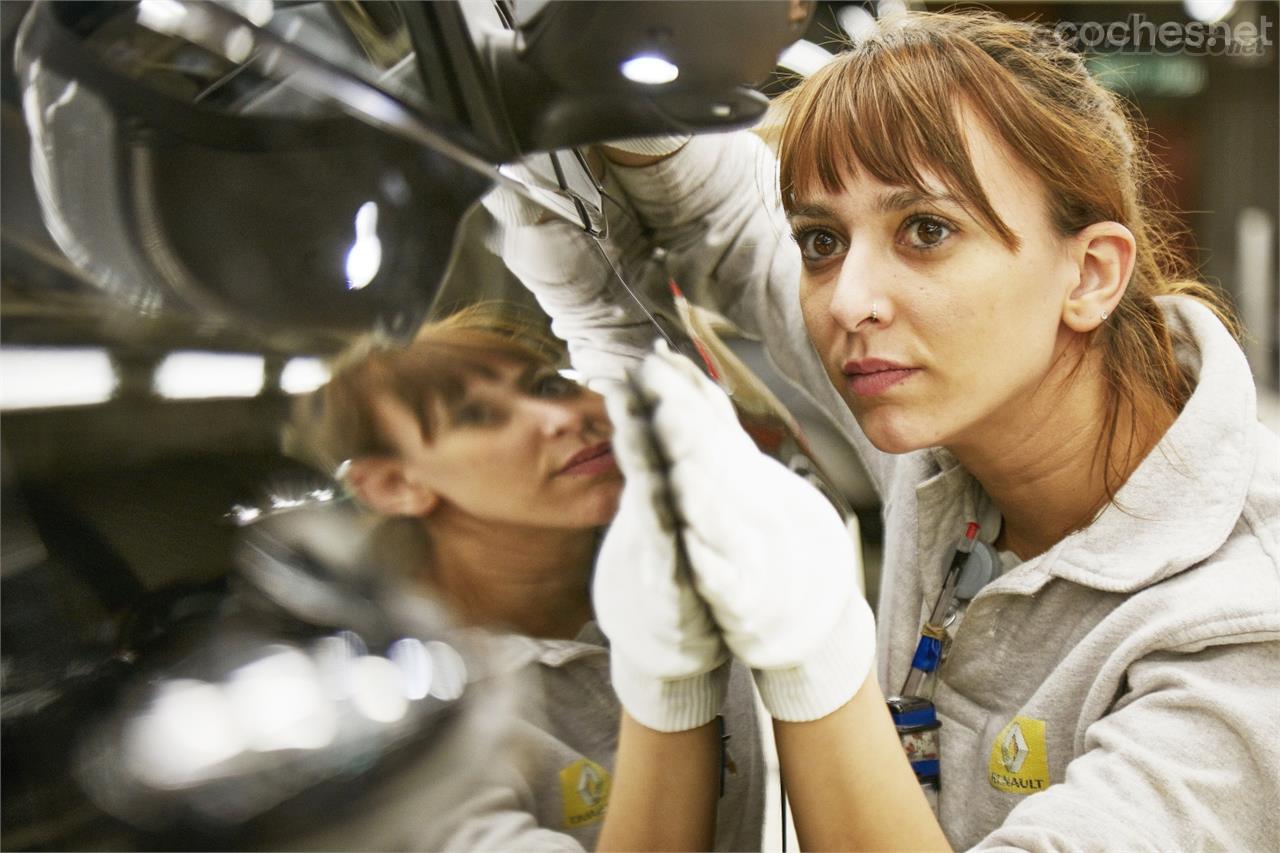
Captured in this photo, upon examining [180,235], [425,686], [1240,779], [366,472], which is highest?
[180,235]

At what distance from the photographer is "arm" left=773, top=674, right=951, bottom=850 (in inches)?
27.3

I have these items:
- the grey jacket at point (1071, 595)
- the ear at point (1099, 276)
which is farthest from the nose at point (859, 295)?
the ear at point (1099, 276)

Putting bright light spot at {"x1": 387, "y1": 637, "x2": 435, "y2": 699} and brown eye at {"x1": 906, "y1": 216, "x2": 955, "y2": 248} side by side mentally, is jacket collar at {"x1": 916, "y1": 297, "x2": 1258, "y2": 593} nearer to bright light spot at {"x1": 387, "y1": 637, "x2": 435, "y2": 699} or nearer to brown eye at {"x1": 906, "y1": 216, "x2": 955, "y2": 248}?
brown eye at {"x1": 906, "y1": 216, "x2": 955, "y2": 248}

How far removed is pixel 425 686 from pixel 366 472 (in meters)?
0.11

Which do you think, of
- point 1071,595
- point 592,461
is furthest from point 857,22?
point 592,461

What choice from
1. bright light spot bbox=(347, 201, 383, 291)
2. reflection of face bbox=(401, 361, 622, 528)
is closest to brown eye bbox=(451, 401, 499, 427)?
reflection of face bbox=(401, 361, 622, 528)

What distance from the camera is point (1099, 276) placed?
1.04 meters

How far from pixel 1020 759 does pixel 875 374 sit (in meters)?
0.34

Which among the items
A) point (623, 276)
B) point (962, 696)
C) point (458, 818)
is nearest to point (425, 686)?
point (458, 818)

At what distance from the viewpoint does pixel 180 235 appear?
63 centimetres

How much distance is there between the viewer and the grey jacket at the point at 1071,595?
2.74ft

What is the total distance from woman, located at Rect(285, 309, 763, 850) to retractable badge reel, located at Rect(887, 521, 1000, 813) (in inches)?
13.2

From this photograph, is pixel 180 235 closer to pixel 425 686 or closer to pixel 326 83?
pixel 326 83

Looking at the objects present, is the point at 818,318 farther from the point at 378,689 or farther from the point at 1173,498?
the point at 378,689
